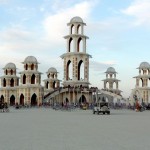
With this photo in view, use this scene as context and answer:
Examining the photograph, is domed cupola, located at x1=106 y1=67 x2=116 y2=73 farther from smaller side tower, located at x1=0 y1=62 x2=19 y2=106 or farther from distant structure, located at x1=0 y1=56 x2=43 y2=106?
distant structure, located at x1=0 y1=56 x2=43 y2=106

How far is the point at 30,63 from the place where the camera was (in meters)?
94.5

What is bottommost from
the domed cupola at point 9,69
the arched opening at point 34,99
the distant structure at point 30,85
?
the arched opening at point 34,99

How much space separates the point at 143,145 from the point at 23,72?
80632mm

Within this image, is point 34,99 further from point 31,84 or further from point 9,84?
point 9,84

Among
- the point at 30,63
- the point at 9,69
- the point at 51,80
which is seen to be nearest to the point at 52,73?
the point at 51,80

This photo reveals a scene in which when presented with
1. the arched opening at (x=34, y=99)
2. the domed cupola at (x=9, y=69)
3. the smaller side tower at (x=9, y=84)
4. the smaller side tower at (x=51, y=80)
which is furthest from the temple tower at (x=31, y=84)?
the smaller side tower at (x=51, y=80)

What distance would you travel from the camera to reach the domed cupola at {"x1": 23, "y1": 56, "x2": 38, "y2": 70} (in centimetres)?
9444

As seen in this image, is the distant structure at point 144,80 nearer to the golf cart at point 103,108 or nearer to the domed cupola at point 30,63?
the domed cupola at point 30,63

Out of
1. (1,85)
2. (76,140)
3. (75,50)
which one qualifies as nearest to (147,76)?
(75,50)

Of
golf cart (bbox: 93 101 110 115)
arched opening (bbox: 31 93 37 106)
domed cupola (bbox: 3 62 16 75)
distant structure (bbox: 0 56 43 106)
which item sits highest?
domed cupola (bbox: 3 62 16 75)

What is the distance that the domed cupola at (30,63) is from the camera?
94438 millimetres

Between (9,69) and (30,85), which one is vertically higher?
(9,69)

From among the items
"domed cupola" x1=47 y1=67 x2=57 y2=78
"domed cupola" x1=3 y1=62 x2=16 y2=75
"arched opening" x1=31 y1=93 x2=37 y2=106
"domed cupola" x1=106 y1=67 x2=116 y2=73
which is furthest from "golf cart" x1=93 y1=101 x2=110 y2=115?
"domed cupola" x1=47 y1=67 x2=57 y2=78

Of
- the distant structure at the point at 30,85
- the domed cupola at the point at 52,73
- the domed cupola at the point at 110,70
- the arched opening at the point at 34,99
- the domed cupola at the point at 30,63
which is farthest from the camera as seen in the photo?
the domed cupola at the point at 52,73
